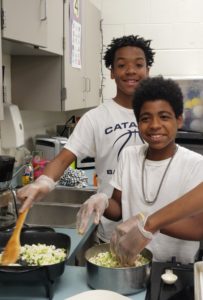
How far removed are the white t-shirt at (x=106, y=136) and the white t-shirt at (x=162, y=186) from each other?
0.95 ft

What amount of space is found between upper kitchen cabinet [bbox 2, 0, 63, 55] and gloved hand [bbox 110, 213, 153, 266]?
0.86 meters

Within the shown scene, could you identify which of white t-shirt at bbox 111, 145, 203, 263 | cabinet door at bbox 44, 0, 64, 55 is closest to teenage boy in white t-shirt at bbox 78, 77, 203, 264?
white t-shirt at bbox 111, 145, 203, 263

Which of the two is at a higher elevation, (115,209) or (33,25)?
(33,25)

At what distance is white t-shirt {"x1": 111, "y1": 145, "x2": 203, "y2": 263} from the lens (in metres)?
1.37

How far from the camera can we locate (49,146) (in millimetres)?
→ 2877

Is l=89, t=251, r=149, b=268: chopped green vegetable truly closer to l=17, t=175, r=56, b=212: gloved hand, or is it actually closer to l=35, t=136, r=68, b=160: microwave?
l=17, t=175, r=56, b=212: gloved hand

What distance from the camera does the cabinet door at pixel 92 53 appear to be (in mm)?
3100

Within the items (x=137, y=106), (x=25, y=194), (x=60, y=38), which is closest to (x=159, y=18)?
(x=60, y=38)

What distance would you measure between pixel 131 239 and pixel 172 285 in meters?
0.17

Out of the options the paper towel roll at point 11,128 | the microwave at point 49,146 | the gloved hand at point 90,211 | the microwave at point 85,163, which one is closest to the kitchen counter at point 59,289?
the gloved hand at point 90,211

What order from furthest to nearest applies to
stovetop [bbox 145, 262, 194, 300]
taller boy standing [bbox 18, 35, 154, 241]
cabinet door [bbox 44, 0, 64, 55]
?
cabinet door [bbox 44, 0, 64, 55]
taller boy standing [bbox 18, 35, 154, 241]
stovetop [bbox 145, 262, 194, 300]

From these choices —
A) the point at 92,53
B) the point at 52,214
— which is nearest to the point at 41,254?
the point at 52,214

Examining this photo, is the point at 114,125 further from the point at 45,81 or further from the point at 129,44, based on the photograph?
the point at 45,81

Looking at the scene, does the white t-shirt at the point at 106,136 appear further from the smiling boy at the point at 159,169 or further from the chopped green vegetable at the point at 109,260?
the chopped green vegetable at the point at 109,260
